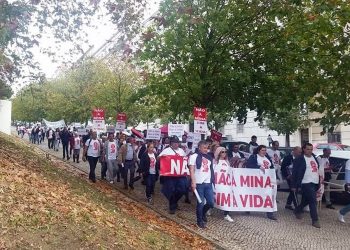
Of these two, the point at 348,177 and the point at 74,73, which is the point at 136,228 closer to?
the point at 348,177

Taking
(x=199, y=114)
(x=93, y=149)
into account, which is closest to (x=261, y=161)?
(x=199, y=114)

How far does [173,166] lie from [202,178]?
121 centimetres

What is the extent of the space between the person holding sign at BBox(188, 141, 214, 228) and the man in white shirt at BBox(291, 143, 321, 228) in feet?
7.41

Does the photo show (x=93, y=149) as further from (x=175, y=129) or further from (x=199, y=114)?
(x=199, y=114)

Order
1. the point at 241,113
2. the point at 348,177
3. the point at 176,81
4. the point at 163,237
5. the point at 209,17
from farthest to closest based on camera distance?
1. the point at 241,113
2. the point at 176,81
3. the point at 209,17
4. the point at 348,177
5. the point at 163,237

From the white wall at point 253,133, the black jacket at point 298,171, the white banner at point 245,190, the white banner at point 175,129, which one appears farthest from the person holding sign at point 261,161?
the white wall at point 253,133

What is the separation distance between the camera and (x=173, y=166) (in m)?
10.5

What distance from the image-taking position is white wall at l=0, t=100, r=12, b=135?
30.3 meters

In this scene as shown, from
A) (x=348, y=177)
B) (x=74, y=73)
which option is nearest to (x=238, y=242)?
(x=348, y=177)

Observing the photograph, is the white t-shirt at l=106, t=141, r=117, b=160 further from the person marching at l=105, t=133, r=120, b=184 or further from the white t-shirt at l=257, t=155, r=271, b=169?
the white t-shirt at l=257, t=155, r=271, b=169

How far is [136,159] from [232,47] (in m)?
4.76

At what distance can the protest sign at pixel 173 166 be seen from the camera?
10477 millimetres

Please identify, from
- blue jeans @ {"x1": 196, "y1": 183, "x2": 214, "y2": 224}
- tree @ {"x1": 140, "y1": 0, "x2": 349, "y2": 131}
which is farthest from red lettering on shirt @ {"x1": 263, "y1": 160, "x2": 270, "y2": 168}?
tree @ {"x1": 140, "y1": 0, "x2": 349, "y2": 131}

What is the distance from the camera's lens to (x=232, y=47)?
1456cm
